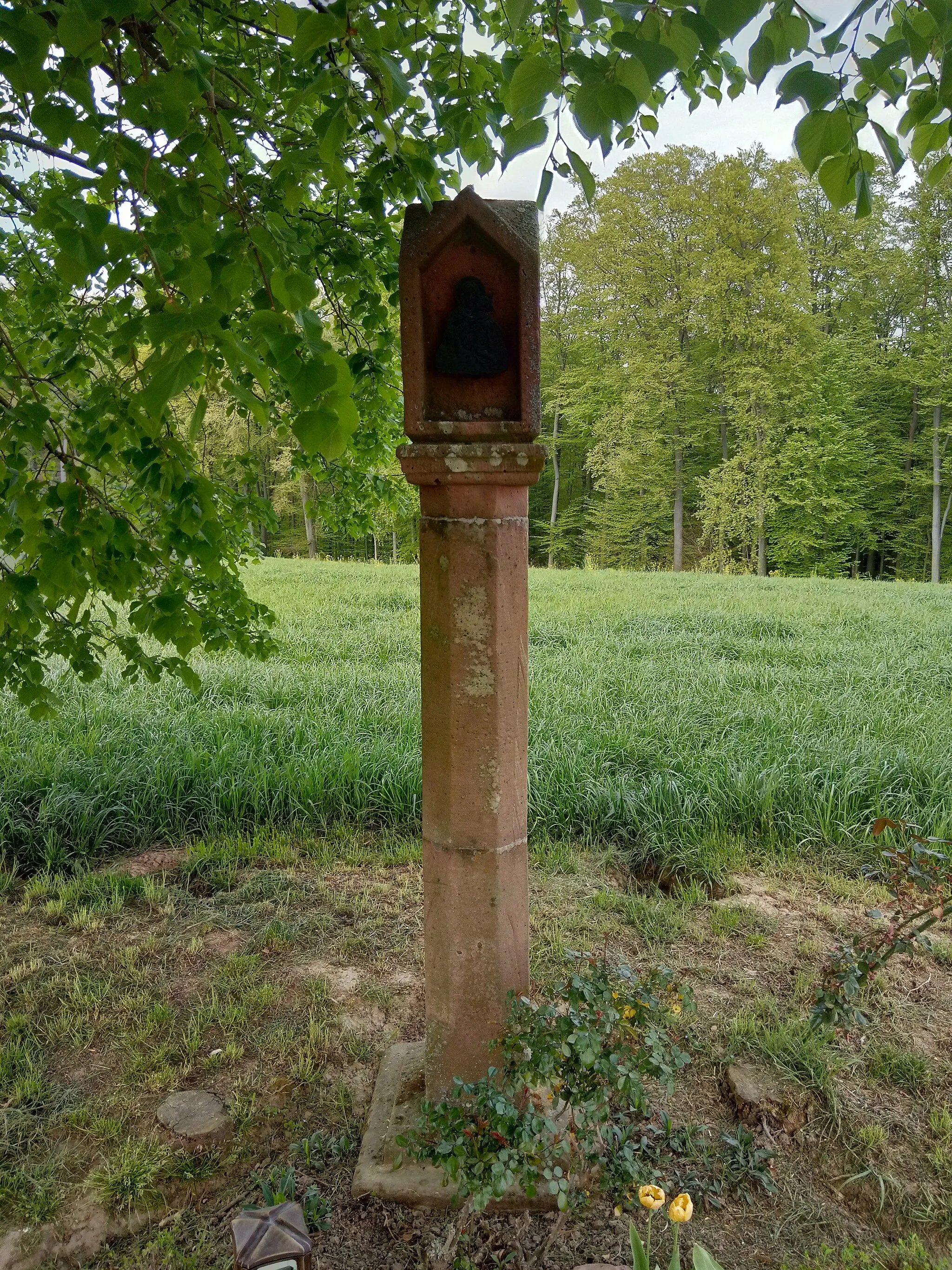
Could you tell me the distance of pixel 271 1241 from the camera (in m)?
1.38

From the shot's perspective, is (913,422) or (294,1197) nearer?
(294,1197)

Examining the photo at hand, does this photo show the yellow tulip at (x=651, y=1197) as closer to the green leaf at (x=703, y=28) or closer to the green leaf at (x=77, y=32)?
the green leaf at (x=703, y=28)

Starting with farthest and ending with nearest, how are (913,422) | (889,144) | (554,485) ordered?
(554,485), (913,422), (889,144)

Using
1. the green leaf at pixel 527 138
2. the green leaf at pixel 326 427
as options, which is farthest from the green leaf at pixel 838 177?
the green leaf at pixel 326 427

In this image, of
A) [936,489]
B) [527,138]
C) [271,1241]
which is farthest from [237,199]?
[936,489]

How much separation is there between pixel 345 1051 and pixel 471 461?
2246 mm

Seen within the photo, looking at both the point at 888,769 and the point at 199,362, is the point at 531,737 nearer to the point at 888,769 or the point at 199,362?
the point at 888,769

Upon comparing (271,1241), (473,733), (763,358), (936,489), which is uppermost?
(763,358)

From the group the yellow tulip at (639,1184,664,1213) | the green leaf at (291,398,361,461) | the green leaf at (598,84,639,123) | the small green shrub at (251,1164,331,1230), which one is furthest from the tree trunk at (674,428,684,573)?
the green leaf at (291,398,361,461)

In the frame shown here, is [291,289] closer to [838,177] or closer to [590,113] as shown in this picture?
[590,113]

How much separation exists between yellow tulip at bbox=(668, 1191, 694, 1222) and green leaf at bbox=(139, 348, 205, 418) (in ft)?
5.64

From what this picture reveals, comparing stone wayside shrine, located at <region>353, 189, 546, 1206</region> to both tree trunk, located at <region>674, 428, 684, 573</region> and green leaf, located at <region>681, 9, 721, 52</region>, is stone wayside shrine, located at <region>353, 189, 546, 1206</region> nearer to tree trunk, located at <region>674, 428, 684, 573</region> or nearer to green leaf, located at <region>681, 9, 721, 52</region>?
green leaf, located at <region>681, 9, 721, 52</region>

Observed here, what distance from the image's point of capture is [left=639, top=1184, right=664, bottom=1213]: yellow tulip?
5.29ft

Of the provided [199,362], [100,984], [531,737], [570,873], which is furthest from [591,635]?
[199,362]
